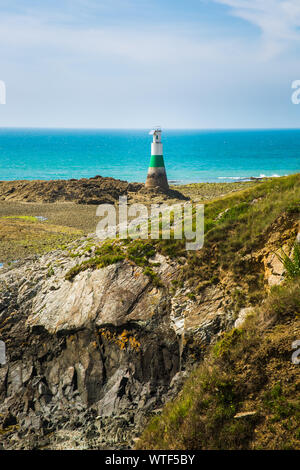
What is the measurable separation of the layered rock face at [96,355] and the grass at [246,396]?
202 cm

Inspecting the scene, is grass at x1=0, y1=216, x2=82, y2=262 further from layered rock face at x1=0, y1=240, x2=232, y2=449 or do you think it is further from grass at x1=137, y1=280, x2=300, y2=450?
grass at x1=137, y1=280, x2=300, y2=450

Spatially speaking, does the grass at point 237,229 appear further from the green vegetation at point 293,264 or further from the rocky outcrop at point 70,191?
the rocky outcrop at point 70,191

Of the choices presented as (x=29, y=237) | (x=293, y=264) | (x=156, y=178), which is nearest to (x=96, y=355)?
(x=293, y=264)

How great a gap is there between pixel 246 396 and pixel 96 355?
5.71m

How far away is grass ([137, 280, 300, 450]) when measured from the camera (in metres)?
9.19

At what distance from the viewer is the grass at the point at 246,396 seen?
9.19 metres

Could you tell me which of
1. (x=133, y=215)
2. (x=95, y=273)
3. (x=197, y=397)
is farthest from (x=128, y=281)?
(x=133, y=215)

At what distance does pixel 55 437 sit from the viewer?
39.4 ft

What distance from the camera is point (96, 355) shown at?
46.0ft

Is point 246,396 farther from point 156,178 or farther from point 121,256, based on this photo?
point 156,178

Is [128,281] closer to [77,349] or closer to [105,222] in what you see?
[77,349]

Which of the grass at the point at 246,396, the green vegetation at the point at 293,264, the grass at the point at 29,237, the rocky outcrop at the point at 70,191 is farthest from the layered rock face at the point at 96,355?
the rocky outcrop at the point at 70,191

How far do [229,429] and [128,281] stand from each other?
23.0 ft

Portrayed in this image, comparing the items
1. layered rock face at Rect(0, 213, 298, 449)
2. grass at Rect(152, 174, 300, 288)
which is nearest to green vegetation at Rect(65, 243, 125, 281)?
layered rock face at Rect(0, 213, 298, 449)
